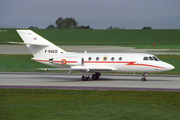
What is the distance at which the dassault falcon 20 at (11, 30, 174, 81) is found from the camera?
31.9m

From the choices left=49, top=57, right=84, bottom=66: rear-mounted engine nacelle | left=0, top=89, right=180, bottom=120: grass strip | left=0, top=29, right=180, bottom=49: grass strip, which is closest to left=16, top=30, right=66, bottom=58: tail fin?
left=49, top=57, right=84, bottom=66: rear-mounted engine nacelle

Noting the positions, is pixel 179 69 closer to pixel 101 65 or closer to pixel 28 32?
pixel 101 65

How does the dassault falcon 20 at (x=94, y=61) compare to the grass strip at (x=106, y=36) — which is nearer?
the dassault falcon 20 at (x=94, y=61)

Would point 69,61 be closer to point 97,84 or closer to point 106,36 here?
point 97,84

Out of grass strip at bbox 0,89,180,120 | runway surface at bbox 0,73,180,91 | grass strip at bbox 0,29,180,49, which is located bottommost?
grass strip at bbox 0,89,180,120

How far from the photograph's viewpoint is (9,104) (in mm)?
18500

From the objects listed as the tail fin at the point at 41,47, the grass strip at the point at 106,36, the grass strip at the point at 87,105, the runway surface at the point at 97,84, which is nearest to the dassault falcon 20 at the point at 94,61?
the tail fin at the point at 41,47

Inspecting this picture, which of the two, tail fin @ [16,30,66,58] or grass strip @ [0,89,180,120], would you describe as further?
tail fin @ [16,30,66,58]

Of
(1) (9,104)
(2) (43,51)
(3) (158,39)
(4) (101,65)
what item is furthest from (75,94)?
(3) (158,39)

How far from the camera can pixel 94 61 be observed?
33.1 meters

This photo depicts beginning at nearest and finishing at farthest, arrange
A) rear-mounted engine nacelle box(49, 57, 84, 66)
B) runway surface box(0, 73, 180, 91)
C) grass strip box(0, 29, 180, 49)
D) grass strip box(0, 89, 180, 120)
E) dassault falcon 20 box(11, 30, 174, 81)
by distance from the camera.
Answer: grass strip box(0, 89, 180, 120) → runway surface box(0, 73, 180, 91) → dassault falcon 20 box(11, 30, 174, 81) → rear-mounted engine nacelle box(49, 57, 84, 66) → grass strip box(0, 29, 180, 49)

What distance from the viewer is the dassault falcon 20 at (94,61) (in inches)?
1256

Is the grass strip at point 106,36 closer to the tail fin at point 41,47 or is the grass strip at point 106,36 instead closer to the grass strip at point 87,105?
the tail fin at point 41,47

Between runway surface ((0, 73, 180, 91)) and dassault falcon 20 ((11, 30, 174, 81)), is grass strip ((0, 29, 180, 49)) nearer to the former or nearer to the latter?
dassault falcon 20 ((11, 30, 174, 81))
